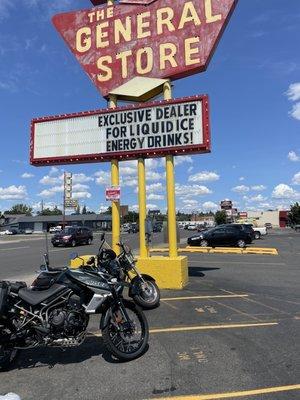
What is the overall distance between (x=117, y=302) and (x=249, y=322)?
2.92 m

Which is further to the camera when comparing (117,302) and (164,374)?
(117,302)

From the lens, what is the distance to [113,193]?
12.2m

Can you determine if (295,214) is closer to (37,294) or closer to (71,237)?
(71,237)

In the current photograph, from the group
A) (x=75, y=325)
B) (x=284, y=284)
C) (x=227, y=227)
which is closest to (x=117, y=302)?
(x=75, y=325)

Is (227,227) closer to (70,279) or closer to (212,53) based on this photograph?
(212,53)

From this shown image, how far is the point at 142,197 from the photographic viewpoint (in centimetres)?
1214

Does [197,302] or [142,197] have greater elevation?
[142,197]

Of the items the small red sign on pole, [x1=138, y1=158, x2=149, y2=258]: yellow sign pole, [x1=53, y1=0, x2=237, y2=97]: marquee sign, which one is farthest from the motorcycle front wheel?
[x1=53, y1=0, x2=237, y2=97]: marquee sign

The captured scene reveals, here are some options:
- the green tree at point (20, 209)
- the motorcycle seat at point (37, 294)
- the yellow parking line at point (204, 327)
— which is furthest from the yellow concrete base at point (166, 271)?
the green tree at point (20, 209)

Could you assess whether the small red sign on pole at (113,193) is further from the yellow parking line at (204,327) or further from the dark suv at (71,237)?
the dark suv at (71,237)

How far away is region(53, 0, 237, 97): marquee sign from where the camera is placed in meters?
11.6

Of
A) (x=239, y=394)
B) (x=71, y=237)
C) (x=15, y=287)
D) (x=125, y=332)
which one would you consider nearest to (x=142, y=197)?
(x=125, y=332)

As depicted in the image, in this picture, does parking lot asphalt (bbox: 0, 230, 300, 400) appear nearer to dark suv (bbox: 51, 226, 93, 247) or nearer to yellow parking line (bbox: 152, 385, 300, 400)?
yellow parking line (bbox: 152, 385, 300, 400)

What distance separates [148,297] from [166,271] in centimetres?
235
